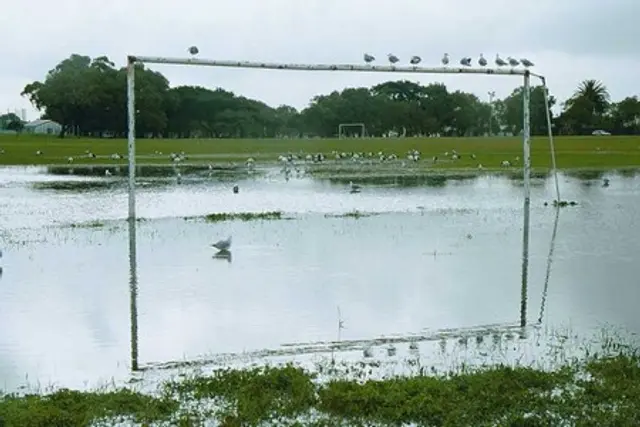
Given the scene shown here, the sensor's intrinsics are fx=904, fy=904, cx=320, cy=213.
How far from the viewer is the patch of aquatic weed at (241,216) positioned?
Answer: 25.1 metres

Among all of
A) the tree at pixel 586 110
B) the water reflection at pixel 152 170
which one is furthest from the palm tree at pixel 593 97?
the water reflection at pixel 152 170

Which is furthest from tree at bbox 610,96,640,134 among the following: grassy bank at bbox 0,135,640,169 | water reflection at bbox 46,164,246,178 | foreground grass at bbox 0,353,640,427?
foreground grass at bbox 0,353,640,427

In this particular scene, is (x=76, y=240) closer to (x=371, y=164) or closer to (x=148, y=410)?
(x=148, y=410)

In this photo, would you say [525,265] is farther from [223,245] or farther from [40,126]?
[40,126]

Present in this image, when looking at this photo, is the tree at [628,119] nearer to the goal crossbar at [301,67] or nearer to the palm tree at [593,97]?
the palm tree at [593,97]

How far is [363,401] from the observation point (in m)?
8.12

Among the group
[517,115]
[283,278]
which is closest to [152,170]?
[283,278]

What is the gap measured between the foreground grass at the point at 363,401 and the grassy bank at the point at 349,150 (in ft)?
149

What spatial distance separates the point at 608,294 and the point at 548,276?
1.90m

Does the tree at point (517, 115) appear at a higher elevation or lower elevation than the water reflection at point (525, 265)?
higher

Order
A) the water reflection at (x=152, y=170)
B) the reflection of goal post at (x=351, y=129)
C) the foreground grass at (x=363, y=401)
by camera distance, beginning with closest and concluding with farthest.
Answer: the foreground grass at (x=363, y=401), the water reflection at (x=152, y=170), the reflection of goal post at (x=351, y=129)

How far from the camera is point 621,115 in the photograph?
380 ft

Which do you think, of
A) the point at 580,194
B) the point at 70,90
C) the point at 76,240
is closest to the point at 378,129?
the point at 70,90

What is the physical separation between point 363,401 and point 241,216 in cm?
1781
